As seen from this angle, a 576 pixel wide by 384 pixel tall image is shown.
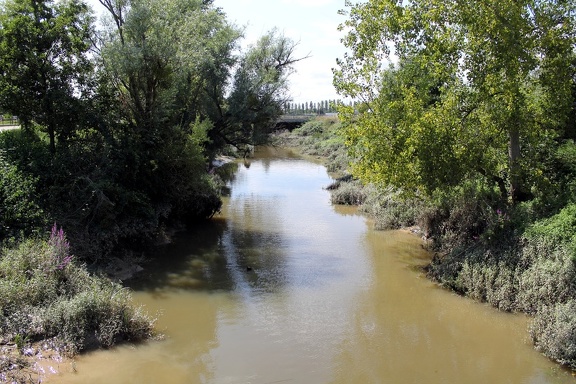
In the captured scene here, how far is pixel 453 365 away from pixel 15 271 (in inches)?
340

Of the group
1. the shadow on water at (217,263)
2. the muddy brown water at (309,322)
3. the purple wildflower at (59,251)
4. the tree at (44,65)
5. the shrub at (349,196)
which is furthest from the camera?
the shrub at (349,196)

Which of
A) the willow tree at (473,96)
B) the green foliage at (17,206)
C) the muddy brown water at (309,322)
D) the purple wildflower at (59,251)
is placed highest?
the willow tree at (473,96)

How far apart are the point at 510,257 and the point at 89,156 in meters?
12.4

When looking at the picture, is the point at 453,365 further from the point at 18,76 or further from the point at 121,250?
the point at 18,76

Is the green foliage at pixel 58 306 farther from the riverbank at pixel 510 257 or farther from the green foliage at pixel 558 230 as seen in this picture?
the green foliage at pixel 558 230

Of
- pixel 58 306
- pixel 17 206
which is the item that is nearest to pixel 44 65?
pixel 17 206

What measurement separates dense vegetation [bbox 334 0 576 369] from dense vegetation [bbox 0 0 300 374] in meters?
6.44

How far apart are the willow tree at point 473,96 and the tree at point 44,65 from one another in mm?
8850

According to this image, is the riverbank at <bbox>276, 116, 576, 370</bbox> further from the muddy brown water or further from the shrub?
the shrub

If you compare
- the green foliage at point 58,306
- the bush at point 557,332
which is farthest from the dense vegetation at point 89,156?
the bush at point 557,332

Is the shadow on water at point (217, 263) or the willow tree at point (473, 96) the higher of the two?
the willow tree at point (473, 96)

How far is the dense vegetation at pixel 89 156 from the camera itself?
927cm

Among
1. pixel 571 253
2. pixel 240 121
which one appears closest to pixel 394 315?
pixel 571 253

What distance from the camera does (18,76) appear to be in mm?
14672
